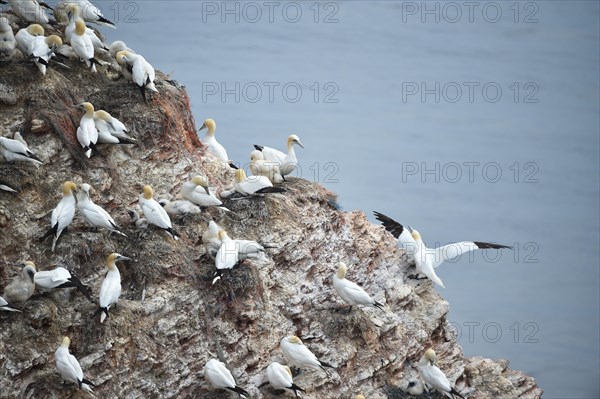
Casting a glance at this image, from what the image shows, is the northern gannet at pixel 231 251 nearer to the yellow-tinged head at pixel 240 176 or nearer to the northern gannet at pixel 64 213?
the yellow-tinged head at pixel 240 176

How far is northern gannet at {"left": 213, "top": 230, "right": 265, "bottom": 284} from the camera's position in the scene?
55.2ft

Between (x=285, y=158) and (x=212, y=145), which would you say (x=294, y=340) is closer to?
(x=285, y=158)

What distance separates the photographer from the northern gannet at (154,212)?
16891mm

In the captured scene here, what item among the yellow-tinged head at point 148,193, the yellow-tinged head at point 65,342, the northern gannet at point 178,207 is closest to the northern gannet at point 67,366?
the yellow-tinged head at point 65,342

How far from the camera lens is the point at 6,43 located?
18.1 m

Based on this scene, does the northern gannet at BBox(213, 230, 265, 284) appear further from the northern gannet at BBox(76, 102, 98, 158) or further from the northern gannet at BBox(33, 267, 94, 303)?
the northern gannet at BBox(76, 102, 98, 158)

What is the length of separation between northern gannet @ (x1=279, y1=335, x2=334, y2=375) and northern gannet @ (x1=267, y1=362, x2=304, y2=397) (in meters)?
0.26

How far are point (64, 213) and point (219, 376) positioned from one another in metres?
2.69

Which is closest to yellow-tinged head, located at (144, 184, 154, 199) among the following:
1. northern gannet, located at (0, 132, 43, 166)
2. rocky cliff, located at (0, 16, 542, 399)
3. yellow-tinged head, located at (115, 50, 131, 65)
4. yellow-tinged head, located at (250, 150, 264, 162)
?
rocky cliff, located at (0, 16, 542, 399)

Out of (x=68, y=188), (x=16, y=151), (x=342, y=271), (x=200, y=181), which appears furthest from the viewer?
(x=342, y=271)

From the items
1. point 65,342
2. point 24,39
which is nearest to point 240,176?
point 24,39

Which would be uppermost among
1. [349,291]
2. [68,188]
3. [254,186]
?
[68,188]

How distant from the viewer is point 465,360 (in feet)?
64.7

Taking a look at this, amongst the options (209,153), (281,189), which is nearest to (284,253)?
(281,189)
